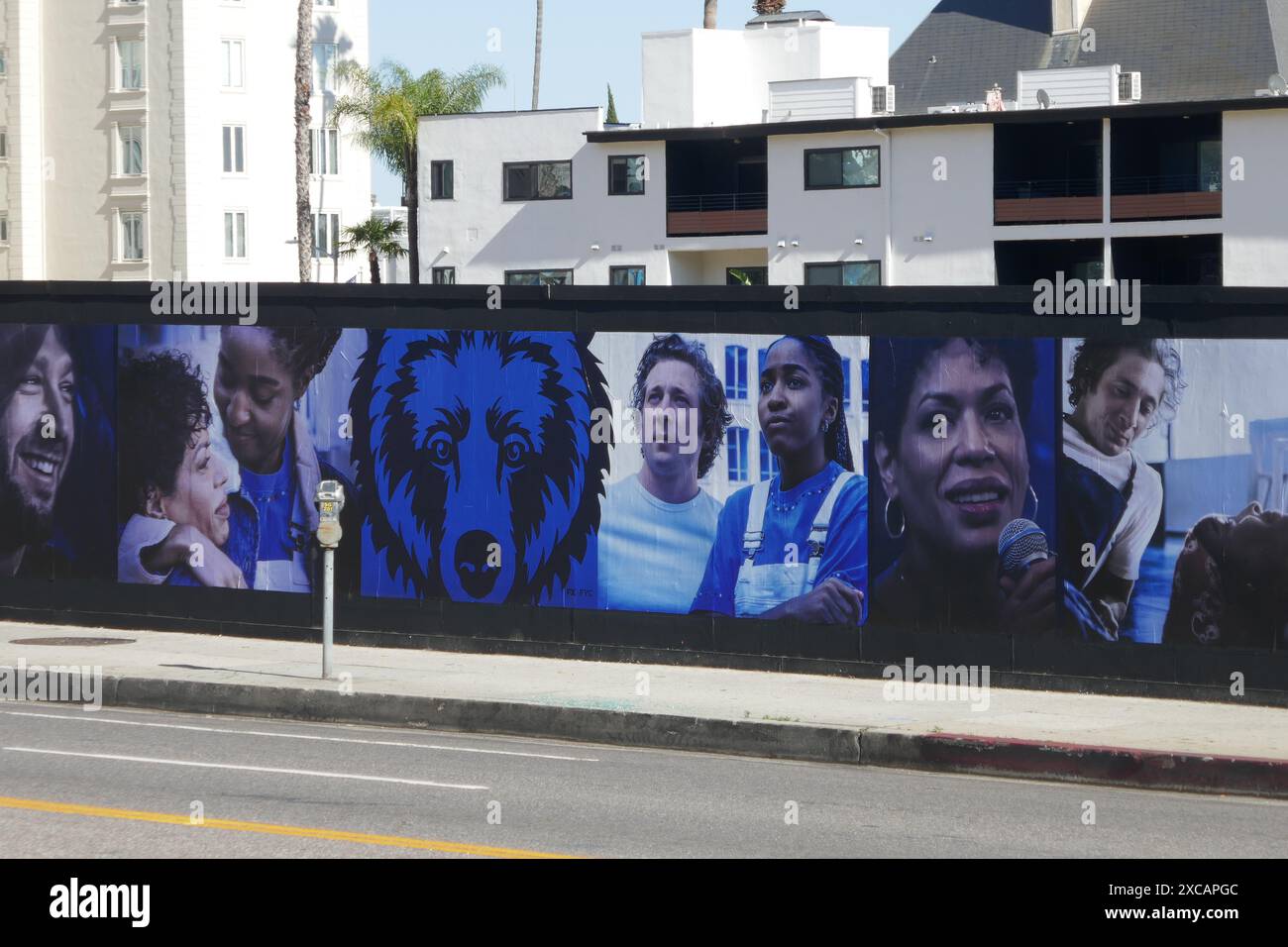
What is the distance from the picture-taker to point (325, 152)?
3275 inches

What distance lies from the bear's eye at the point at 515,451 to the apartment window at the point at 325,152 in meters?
68.7

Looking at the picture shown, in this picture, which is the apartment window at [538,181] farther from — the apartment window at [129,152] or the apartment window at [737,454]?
the apartment window at [737,454]

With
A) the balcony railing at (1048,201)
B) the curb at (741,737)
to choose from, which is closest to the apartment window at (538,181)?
the balcony railing at (1048,201)

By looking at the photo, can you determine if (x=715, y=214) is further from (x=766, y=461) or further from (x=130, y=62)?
(x=766, y=461)

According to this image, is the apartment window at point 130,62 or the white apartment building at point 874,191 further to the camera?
the apartment window at point 130,62

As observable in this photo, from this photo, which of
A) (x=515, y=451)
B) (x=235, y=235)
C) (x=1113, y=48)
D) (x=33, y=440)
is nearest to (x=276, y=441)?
(x=515, y=451)

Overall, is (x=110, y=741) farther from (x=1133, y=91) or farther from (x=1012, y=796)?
(x=1133, y=91)

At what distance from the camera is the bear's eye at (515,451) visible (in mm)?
16234

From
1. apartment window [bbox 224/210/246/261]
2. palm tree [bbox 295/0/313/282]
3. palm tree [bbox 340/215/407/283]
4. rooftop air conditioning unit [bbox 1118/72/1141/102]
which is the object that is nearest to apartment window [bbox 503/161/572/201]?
palm tree [bbox 295/0/313/282]

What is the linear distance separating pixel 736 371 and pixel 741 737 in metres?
3.87

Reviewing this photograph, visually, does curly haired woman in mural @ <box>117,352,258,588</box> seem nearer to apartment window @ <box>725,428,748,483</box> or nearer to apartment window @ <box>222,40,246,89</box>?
apartment window @ <box>725,428,748,483</box>

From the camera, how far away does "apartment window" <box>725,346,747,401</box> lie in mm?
15344
